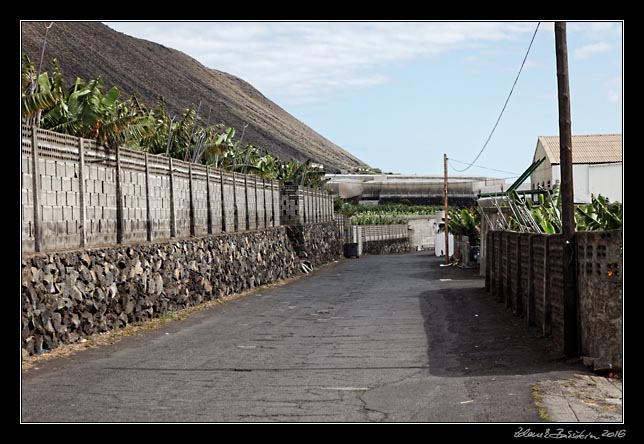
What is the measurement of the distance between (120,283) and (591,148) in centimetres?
3858

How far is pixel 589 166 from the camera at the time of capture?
159 feet

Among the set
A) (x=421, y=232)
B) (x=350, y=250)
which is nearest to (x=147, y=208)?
(x=350, y=250)

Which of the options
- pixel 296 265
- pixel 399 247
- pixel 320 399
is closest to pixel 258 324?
pixel 320 399

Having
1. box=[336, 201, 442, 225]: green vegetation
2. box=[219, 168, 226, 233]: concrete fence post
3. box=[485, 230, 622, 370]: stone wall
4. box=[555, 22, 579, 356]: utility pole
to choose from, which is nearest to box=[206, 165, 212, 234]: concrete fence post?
box=[219, 168, 226, 233]: concrete fence post

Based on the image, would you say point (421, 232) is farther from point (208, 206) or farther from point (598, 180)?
point (208, 206)

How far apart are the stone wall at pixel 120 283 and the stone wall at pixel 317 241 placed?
501 inches

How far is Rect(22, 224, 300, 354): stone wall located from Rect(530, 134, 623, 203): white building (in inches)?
847

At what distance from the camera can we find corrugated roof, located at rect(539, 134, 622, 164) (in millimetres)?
51125

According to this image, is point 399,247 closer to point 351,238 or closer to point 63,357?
point 351,238

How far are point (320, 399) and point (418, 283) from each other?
22.0m

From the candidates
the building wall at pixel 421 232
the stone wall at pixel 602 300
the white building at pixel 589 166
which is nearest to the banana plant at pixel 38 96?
the stone wall at pixel 602 300

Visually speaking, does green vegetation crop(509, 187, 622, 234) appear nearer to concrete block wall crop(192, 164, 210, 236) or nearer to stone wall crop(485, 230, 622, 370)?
stone wall crop(485, 230, 622, 370)

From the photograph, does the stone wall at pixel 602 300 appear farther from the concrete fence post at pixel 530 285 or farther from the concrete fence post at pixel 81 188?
the concrete fence post at pixel 81 188

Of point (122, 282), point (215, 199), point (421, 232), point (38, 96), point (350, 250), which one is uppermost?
point (38, 96)
